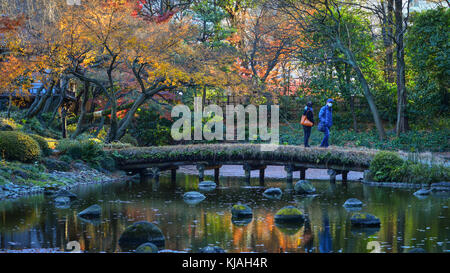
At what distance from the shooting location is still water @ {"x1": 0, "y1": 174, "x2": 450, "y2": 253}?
9516 mm

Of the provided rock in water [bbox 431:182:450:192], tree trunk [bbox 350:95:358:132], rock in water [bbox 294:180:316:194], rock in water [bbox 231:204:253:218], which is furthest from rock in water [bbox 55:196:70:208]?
tree trunk [bbox 350:95:358:132]

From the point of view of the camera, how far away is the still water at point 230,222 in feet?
31.2

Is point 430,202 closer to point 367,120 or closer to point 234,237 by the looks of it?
point 234,237

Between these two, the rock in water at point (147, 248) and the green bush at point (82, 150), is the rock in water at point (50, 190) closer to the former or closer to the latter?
the green bush at point (82, 150)

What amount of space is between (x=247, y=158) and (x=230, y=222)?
24.8 ft

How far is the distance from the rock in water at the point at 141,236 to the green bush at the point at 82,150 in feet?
33.7

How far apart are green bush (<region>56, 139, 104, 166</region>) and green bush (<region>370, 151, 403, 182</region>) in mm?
9316

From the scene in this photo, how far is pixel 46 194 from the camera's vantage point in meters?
15.4

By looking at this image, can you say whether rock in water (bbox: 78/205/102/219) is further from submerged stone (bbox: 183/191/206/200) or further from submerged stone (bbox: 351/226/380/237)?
submerged stone (bbox: 351/226/380/237)

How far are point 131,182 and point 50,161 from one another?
2.78 meters

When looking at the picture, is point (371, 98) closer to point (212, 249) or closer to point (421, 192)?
point (421, 192)

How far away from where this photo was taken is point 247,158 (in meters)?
19.1

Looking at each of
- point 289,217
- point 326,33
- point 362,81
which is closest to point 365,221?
point 289,217
